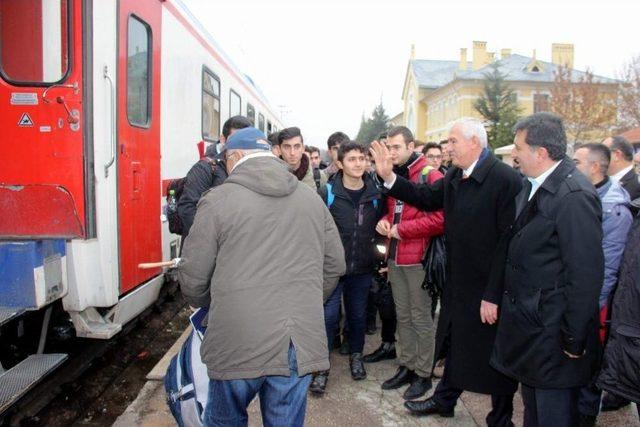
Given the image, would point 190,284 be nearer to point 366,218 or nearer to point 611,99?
point 366,218

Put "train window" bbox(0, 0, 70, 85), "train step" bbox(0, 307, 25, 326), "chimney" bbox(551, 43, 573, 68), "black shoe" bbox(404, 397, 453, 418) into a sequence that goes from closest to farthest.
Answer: "train step" bbox(0, 307, 25, 326), "train window" bbox(0, 0, 70, 85), "black shoe" bbox(404, 397, 453, 418), "chimney" bbox(551, 43, 573, 68)

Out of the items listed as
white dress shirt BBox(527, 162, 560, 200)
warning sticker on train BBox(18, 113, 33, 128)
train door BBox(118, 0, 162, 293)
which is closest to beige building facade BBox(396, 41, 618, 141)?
train door BBox(118, 0, 162, 293)

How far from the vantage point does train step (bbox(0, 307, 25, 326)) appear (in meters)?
3.01

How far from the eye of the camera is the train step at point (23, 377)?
9.55ft

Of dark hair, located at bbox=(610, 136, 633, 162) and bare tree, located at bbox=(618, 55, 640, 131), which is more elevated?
bare tree, located at bbox=(618, 55, 640, 131)

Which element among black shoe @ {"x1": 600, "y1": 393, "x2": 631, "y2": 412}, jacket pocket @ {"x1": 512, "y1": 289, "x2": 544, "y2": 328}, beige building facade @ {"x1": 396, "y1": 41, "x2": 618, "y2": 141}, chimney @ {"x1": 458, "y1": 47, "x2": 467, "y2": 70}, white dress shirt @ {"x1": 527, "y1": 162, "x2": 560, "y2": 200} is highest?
chimney @ {"x1": 458, "y1": 47, "x2": 467, "y2": 70}

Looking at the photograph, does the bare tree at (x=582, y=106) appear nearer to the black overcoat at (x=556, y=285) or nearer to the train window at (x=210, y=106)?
the train window at (x=210, y=106)

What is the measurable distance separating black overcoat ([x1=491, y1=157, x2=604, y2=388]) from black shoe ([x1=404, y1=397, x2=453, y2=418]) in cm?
100

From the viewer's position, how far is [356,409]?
148 inches

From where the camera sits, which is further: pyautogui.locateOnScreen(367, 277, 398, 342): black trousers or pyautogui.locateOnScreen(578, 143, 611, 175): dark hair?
pyautogui.locateOnScreen(367, 277, 398, 342): black trousers

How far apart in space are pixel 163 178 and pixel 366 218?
2.07m

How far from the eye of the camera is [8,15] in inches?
140

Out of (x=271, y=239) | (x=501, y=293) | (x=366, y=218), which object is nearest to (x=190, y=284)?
(x=271, y=239)

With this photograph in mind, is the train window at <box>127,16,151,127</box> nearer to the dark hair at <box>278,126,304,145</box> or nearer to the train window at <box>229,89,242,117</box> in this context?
the dark hair at <box>278,126,304,145</box>
